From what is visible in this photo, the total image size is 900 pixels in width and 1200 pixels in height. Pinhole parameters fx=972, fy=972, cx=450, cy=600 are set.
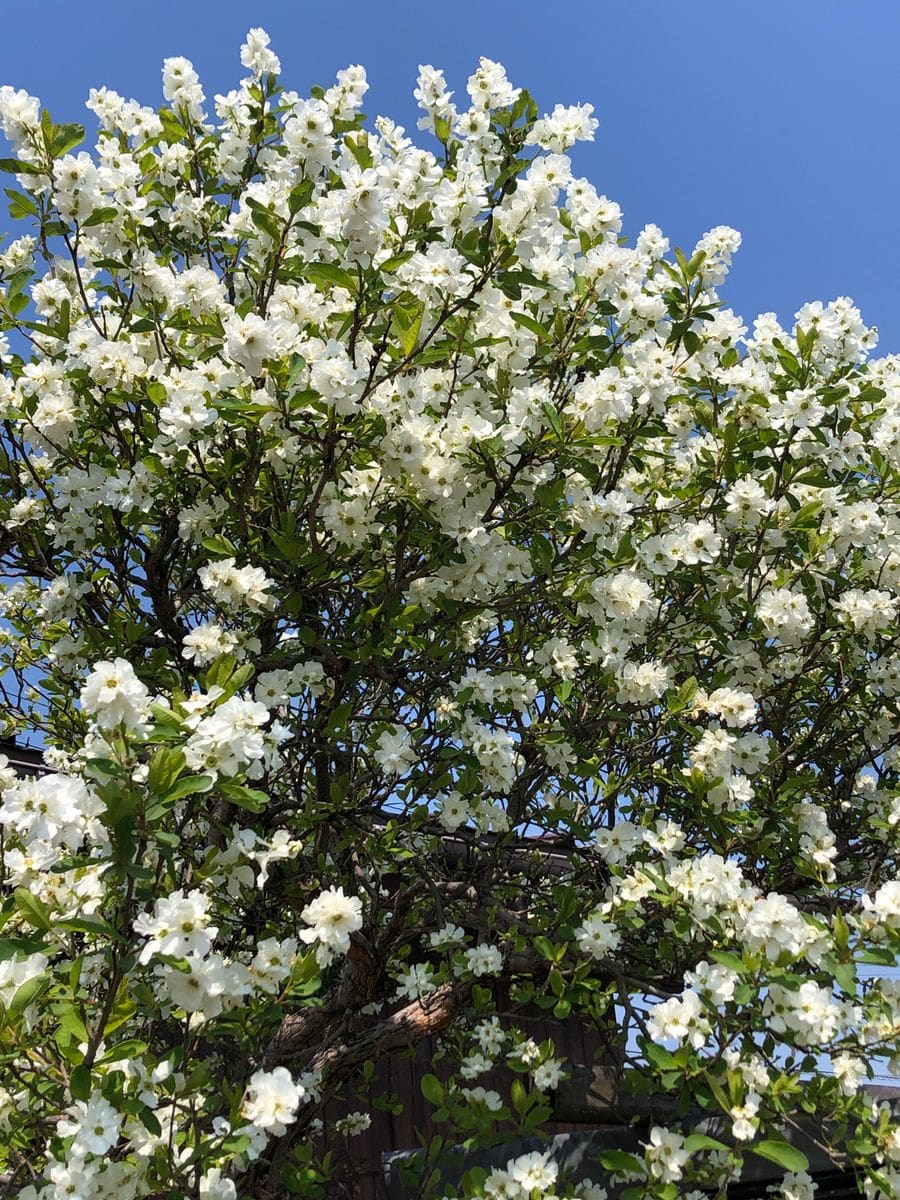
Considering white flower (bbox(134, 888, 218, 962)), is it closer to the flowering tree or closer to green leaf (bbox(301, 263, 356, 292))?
the flowering tree

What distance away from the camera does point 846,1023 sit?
98.9 inches

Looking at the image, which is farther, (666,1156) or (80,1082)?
(666,1156)

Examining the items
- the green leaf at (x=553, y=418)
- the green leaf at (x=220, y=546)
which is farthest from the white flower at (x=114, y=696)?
the green leaf at (x=553, y=418)

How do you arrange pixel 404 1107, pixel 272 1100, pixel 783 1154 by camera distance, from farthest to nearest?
pixel 404 1107 → pixel 783 1154 → pixel 272 1100

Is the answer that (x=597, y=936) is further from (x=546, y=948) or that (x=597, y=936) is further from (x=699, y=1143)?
(x=699, y=1143)

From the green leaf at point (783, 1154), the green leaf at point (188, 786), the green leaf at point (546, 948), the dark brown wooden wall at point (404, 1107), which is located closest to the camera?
the green leaf at point (188, 786)

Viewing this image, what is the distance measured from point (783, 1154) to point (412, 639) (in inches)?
71.7

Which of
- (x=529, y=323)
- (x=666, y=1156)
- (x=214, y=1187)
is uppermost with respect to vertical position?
(x=529, y=323)

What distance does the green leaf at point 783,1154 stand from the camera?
2365mm

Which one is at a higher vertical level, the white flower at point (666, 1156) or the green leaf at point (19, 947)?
the green leaf at point (19, 947)

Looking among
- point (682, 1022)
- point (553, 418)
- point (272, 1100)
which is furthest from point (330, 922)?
point (553, 418)

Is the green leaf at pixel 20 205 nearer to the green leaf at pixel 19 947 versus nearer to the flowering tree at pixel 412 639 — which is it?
the flowering tree at pixel 412 639

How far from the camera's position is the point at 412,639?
3344mm

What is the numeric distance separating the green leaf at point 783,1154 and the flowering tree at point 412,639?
0.19 feet
